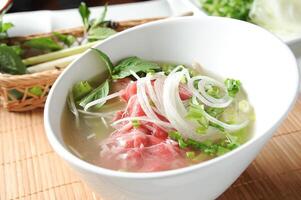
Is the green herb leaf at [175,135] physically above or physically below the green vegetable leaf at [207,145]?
above

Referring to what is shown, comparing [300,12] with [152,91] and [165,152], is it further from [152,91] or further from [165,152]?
[165,152]

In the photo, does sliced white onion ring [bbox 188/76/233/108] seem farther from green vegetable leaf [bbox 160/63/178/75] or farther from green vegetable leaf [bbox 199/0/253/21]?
green vegetable leaf [bbox 199/0/253/21]

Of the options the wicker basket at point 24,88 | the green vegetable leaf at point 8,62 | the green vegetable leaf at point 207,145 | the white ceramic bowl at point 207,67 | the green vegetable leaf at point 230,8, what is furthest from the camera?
the green vegetable leaf at point 230,8

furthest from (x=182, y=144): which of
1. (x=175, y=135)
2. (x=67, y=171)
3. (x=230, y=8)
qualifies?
(x=230, y=8)

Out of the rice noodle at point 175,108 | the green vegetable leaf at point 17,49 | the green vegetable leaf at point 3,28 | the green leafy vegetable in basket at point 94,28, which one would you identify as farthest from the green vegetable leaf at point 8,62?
the rice noodle at point 175,108

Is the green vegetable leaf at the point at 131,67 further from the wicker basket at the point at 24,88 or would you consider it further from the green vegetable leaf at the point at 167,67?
the wicker basket at the point at 24,88

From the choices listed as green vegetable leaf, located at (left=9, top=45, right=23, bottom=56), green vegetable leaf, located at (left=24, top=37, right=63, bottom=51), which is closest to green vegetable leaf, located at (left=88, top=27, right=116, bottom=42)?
green vegetable leaf, located at (left=24, top=37, right=63, bottom=51)

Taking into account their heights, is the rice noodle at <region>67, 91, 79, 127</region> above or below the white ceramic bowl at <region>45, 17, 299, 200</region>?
below
